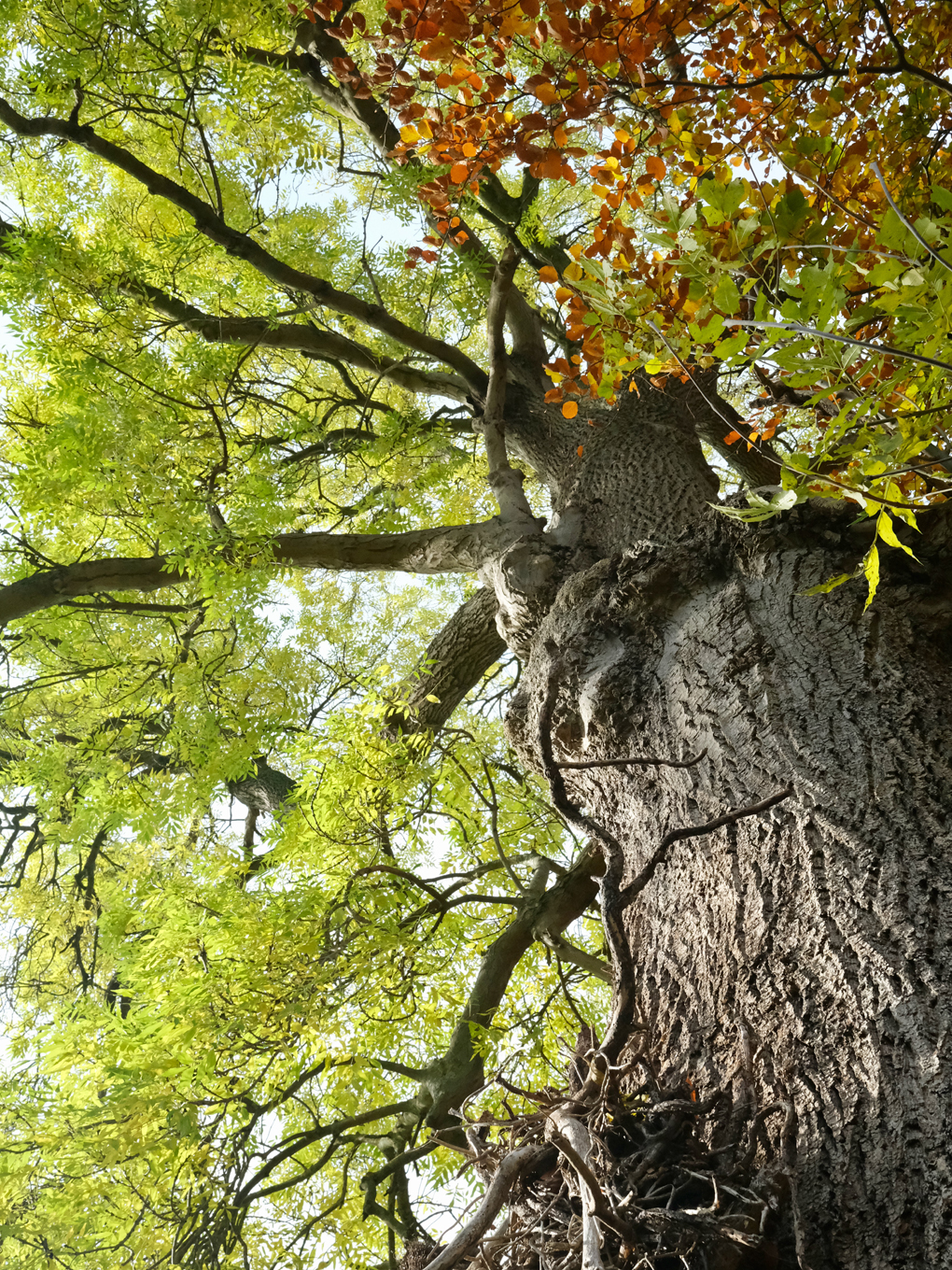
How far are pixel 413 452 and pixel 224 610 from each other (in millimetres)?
2188

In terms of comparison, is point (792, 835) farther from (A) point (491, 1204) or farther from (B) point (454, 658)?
(B) point (454, 658)

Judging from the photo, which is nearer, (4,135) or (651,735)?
(651,735)

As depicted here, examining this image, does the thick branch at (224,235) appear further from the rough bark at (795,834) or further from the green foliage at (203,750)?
the rough bark at (795,834)

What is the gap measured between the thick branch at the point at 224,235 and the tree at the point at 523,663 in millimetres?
28

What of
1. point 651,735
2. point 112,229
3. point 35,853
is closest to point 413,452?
point 112,229

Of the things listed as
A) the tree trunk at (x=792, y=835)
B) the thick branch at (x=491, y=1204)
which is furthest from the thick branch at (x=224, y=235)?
the thick branch at (x=491, y=1204)

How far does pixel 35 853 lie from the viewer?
604cm

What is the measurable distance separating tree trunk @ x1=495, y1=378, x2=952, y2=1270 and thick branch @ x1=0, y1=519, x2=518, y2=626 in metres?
0.78

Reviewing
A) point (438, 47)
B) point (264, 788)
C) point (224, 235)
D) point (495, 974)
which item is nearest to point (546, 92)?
point (438, 47)

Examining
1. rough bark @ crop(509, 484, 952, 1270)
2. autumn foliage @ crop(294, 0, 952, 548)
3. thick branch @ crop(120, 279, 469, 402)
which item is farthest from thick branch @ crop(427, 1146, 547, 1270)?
thick branch @ crop(120, 279, 469, 402)


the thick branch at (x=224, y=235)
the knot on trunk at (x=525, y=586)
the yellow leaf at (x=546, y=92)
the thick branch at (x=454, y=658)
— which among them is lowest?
the knot on trunk at (x=525, y=586)

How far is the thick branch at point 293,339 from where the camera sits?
3.87 metres

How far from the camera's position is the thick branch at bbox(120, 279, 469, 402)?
3869 mm

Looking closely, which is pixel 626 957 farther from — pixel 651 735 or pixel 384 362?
pixel 384 362
